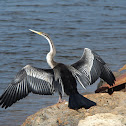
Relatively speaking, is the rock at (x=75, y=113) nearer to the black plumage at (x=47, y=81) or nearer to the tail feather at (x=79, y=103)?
the tail feather at (x=79, y=103)

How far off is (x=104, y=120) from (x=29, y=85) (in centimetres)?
163

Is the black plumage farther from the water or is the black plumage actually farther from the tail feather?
the water

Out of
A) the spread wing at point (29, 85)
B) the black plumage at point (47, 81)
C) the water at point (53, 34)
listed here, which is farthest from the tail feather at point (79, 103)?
the water at point (53, 34)

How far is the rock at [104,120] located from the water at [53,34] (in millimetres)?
2257

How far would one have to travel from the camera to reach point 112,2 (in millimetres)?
18594

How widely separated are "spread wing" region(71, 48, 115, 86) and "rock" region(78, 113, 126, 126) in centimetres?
119

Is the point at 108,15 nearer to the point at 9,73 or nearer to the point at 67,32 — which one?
the point at 67,32

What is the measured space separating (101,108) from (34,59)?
5.32 m

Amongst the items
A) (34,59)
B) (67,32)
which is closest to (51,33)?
(67,32)

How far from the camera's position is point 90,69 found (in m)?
6.80

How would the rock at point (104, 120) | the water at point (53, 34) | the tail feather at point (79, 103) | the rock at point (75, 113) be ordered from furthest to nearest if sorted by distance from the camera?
the water at point (53, 34)
the tail feather at point (79, 103)
the rock at point (75, 113)
the rock at point (104, 120)

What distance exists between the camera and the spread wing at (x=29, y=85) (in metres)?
6.39

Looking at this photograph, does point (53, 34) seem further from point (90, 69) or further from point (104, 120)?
point (104, 120)

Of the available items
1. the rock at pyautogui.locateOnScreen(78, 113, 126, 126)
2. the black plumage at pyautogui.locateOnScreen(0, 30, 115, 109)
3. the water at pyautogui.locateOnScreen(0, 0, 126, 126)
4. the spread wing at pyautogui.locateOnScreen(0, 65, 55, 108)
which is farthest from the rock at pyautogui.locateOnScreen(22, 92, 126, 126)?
the water at pyautogui.locateOnScreen(0, 0, 126, 126)
